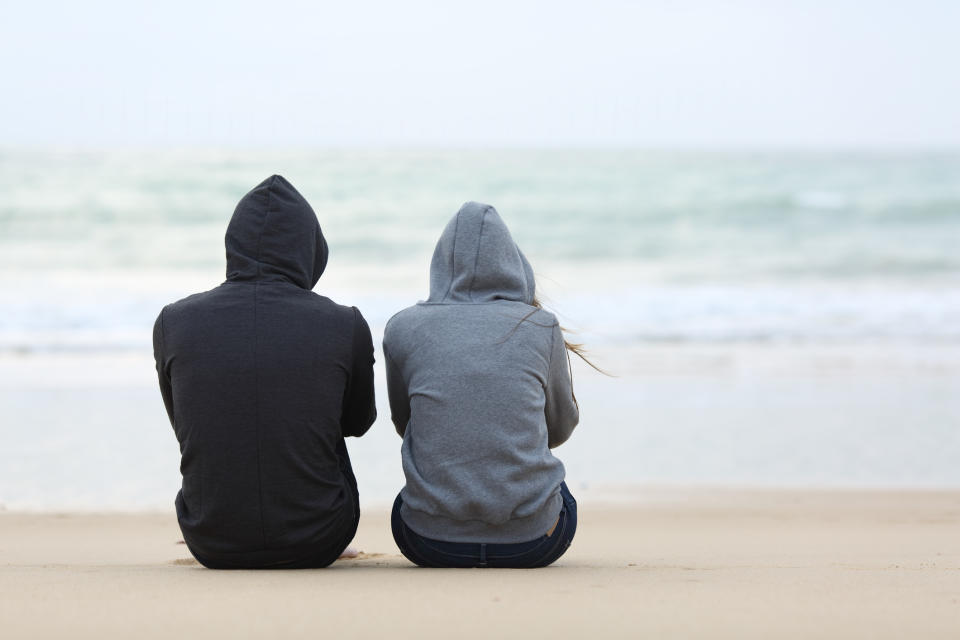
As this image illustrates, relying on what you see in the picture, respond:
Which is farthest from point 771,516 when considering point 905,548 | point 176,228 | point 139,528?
point 176,228

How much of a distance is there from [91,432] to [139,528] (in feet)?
6.36

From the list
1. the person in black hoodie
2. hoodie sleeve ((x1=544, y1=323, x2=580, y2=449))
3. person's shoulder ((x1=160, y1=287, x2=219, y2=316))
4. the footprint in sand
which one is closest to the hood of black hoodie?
the person in black hoodie

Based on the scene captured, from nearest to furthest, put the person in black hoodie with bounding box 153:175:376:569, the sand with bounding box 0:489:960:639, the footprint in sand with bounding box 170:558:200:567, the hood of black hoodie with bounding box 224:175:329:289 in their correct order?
the sand with bounding box 0:489:960:639
the person in black hoodie with bounding box 153:175:376:569
the hood of black hoodie with bounding box 224:175:329:289
the footprint in sand with bounding box 170:558:200:567

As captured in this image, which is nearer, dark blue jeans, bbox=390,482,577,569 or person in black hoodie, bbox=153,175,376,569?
person in black hoodie, bbox=153,175,376,569

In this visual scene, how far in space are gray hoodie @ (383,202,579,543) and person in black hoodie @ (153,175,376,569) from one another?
17cm

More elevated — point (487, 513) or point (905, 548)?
point (487, 513)

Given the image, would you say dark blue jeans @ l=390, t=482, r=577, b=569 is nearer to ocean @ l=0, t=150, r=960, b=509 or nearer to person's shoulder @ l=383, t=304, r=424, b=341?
person's shoulder @ l=383, t=304, r=424, b=341

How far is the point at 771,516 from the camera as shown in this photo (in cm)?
465

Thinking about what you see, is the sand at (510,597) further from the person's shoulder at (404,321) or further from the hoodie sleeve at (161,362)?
the person's shoulder at (404,321)

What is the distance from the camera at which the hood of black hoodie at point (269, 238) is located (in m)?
2.74

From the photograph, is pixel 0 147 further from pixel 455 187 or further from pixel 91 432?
pixel 91 432

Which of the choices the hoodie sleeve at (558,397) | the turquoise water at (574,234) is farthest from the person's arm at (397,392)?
the turquoise water at (574,234)

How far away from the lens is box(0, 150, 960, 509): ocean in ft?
18.9

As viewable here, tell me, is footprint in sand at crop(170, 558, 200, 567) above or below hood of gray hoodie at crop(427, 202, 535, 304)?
below
